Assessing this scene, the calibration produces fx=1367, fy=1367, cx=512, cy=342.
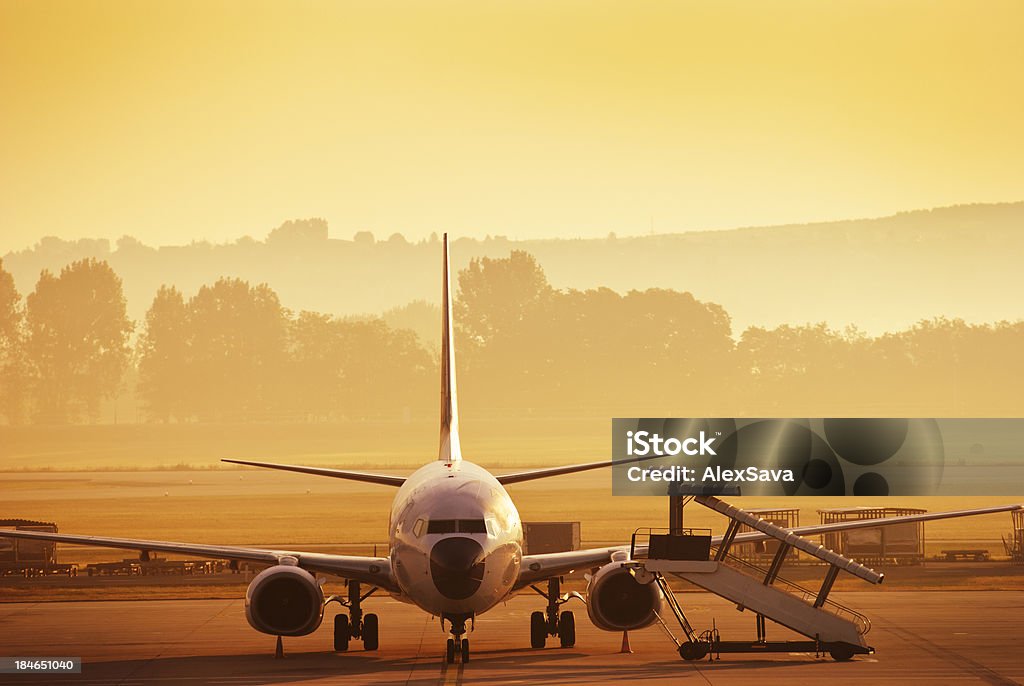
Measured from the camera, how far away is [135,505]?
113688 millimetres

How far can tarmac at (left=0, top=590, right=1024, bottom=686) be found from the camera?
104ft

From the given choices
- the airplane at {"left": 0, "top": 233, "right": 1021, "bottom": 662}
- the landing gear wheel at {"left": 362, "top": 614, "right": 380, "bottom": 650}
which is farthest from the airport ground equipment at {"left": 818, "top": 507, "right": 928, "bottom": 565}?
the landing gear wheel at {"left": 362, "top": 614, "right": 380, "bottom": 650}

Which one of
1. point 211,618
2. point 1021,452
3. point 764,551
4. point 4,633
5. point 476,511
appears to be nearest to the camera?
point 476,511

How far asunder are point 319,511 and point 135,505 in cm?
1551

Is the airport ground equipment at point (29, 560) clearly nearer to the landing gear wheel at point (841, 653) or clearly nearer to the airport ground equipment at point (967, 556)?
the landing gear wheel at point (841, 653)

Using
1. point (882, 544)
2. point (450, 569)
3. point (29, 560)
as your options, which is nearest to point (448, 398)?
point (450, 569)

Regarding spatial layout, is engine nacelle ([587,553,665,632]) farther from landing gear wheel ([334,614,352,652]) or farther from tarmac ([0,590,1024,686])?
landing gear wheel ([334,614,352,652])

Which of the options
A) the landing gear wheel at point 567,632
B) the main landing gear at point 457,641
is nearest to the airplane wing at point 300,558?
the main landing gear at point 457,641

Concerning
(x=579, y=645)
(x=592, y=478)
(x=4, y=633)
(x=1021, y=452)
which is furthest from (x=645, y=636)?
(x=1021, y=452)

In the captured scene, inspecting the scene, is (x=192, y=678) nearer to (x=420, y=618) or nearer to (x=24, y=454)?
(x=420, y=618)

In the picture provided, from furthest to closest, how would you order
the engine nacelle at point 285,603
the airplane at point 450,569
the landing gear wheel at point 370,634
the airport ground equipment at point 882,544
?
1. the airport ground equipment at point 882,544
2. the landing gear wheel at point 370,634
3. the engine nacelle at point 285,603
4. the airplane at point 450,569

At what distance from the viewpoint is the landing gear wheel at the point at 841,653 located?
113 ft

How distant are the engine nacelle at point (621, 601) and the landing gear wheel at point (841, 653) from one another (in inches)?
178

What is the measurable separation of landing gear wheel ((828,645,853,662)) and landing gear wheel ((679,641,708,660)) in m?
3.22
